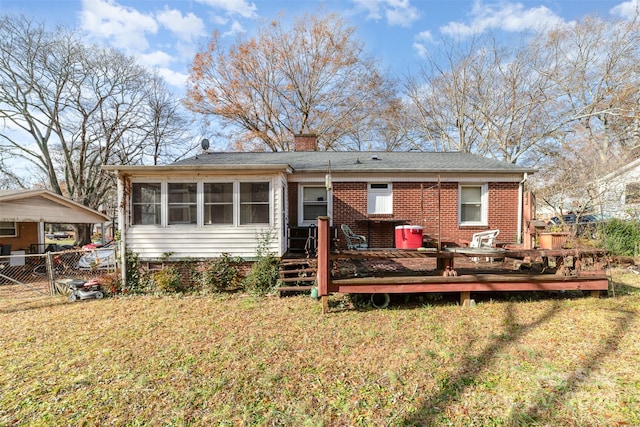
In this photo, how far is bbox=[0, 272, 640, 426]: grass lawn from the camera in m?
2.73

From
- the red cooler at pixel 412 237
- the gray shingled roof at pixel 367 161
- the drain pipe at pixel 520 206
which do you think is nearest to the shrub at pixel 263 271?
the gray shingled roof at pixel 367 161

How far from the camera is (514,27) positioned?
57.3 ft

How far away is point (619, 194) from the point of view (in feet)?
41.4

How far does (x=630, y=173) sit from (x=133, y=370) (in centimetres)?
2105

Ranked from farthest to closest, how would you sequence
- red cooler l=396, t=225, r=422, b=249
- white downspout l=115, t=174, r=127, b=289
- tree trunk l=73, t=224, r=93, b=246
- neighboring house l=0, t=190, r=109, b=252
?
tree trunk l=73, t=224, r=93, b=246 → neighboring house l=0, t=190, r=109, b=252 → white downspout l=115, t=174, r=127, b=289 → red cooler l=396, t=225, r=422, b=249

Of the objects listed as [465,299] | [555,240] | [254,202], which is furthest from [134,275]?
[555,240]

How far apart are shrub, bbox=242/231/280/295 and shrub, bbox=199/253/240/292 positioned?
0.33m

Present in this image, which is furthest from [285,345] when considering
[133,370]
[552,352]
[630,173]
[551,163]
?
[551,163]

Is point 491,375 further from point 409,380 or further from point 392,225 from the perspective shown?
point 392,225

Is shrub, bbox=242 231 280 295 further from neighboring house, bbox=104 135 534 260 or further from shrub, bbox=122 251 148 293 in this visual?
shrub, bbox=122 251 148 293

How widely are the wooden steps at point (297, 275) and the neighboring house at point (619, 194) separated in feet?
41.8

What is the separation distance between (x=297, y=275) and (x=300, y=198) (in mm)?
2926

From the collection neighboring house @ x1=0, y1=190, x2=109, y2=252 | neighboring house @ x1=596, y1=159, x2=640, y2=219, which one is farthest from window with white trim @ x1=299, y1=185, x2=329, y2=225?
neighboring house @ x1=596, y1=159, x2=640, y2=219

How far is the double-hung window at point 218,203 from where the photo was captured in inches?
282
